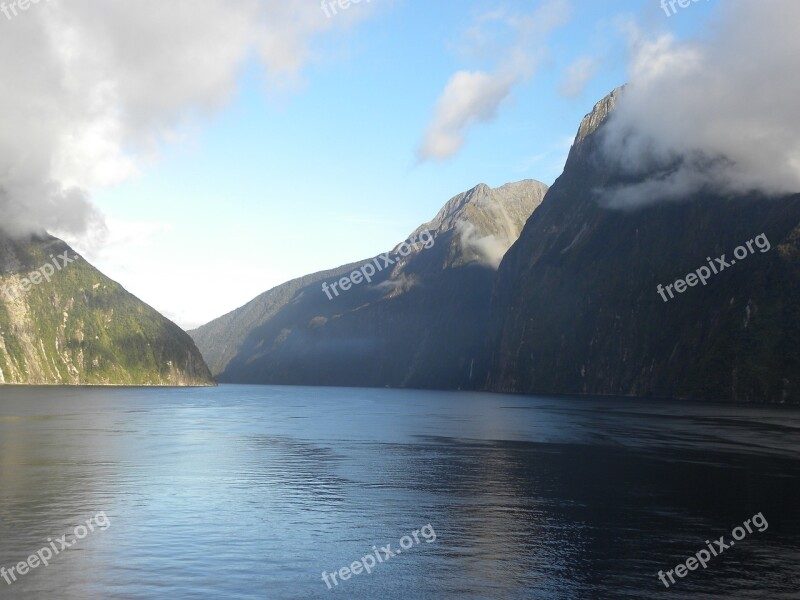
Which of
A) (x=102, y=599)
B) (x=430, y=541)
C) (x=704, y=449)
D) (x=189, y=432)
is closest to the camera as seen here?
(x=102, y=599)

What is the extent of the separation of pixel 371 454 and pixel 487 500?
99.1 feet

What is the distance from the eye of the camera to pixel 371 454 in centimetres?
7931

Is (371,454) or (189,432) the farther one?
(189,432)

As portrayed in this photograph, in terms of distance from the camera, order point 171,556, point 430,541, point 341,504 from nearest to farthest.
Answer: point 171,556 < point 430,541 < point 341,504

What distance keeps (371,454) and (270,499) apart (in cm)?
2978

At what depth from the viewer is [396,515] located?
44.8m

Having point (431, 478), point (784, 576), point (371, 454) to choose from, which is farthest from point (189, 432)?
point (784, 576)

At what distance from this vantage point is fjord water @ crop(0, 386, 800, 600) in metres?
30.9

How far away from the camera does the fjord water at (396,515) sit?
101ft

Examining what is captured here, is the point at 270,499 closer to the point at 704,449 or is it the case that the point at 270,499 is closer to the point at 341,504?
the point at 341,504

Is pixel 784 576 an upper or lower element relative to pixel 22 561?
lower

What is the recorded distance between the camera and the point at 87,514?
4344cm

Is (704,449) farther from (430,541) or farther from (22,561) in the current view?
(22,561)

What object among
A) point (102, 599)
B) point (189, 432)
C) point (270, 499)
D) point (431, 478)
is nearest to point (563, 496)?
point (431, 478)
